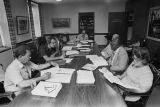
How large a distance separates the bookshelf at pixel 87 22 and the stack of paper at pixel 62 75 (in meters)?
5.86

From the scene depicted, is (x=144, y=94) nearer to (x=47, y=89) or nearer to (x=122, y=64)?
(x=122, y=64)

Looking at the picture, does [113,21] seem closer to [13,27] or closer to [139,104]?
[13,27]

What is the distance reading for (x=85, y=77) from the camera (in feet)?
4.71

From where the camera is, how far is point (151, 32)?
4.47 metres

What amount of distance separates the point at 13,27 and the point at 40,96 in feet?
12.1

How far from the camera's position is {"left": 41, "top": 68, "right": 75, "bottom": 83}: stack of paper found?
54.6 inches

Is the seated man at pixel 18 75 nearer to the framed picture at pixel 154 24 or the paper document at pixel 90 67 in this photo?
the paper document at pixel 90 67

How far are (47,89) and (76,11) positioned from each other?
6.46 m

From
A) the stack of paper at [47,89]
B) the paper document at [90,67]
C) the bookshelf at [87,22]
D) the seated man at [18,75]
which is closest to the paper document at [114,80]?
the paper document at [90,67]

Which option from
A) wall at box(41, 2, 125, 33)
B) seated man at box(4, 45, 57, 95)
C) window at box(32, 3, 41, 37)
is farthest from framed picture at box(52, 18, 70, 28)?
seated man at box(4, 45, 57, 95)

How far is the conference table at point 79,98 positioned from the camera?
1.00 metres

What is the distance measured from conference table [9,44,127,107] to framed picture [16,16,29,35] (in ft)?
12.7

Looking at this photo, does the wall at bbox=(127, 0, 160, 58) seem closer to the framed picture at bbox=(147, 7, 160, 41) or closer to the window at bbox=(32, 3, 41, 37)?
the framed picture at bbox=(147, 7, 160, 41)

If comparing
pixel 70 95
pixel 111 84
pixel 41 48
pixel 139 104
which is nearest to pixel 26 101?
pixel 70 95
